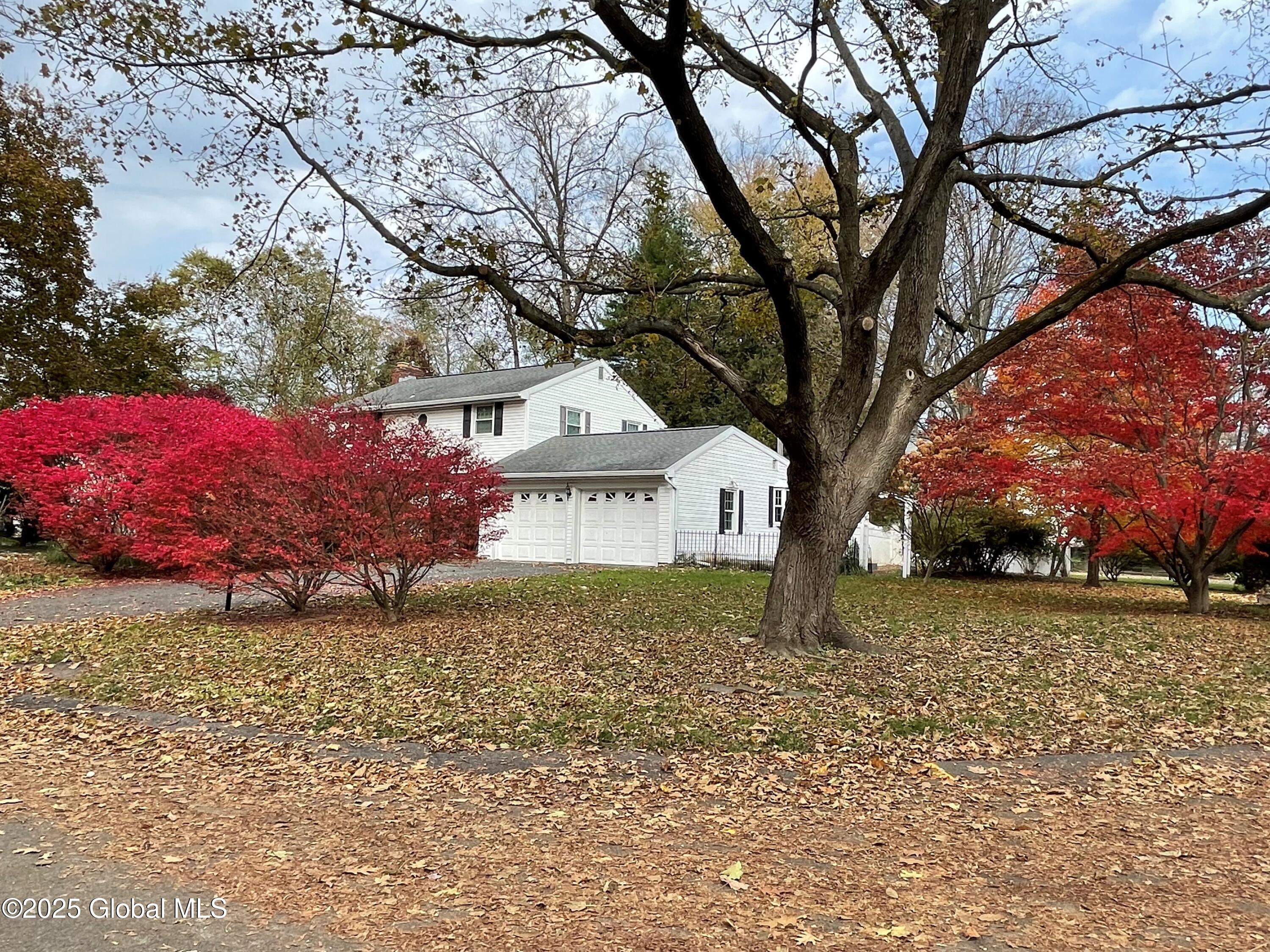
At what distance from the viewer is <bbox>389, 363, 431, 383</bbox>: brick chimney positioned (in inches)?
1187

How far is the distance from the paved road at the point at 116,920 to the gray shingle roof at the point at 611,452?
1612 cm

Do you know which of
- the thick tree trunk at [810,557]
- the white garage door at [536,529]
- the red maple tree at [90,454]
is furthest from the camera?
the white garage door at [536,529]

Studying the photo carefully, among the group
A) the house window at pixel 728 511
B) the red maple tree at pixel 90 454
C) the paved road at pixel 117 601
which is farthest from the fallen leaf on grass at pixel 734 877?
the house window at pixel 728 511

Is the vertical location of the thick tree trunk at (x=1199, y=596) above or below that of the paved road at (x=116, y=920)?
above

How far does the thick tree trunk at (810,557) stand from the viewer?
25.0 ft

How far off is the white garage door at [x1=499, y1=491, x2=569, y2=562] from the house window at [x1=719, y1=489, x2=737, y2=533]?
4188 mm

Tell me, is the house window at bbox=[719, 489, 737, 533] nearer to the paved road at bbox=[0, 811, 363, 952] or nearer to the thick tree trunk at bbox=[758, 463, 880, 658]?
the thick tree trunk at bbox=[758, 463, 880, 658]

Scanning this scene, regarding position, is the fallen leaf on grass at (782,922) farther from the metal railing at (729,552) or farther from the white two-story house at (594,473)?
the metal railing at (729,552)

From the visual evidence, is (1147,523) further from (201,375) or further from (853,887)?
(201,375)

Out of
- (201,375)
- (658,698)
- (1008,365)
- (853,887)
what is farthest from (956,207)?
(201,375)

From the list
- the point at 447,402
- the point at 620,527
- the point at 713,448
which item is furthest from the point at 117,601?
the point at 713,448

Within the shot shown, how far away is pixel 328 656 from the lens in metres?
7.79

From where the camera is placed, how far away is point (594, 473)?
20.0 meters

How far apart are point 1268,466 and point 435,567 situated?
51.1ft
